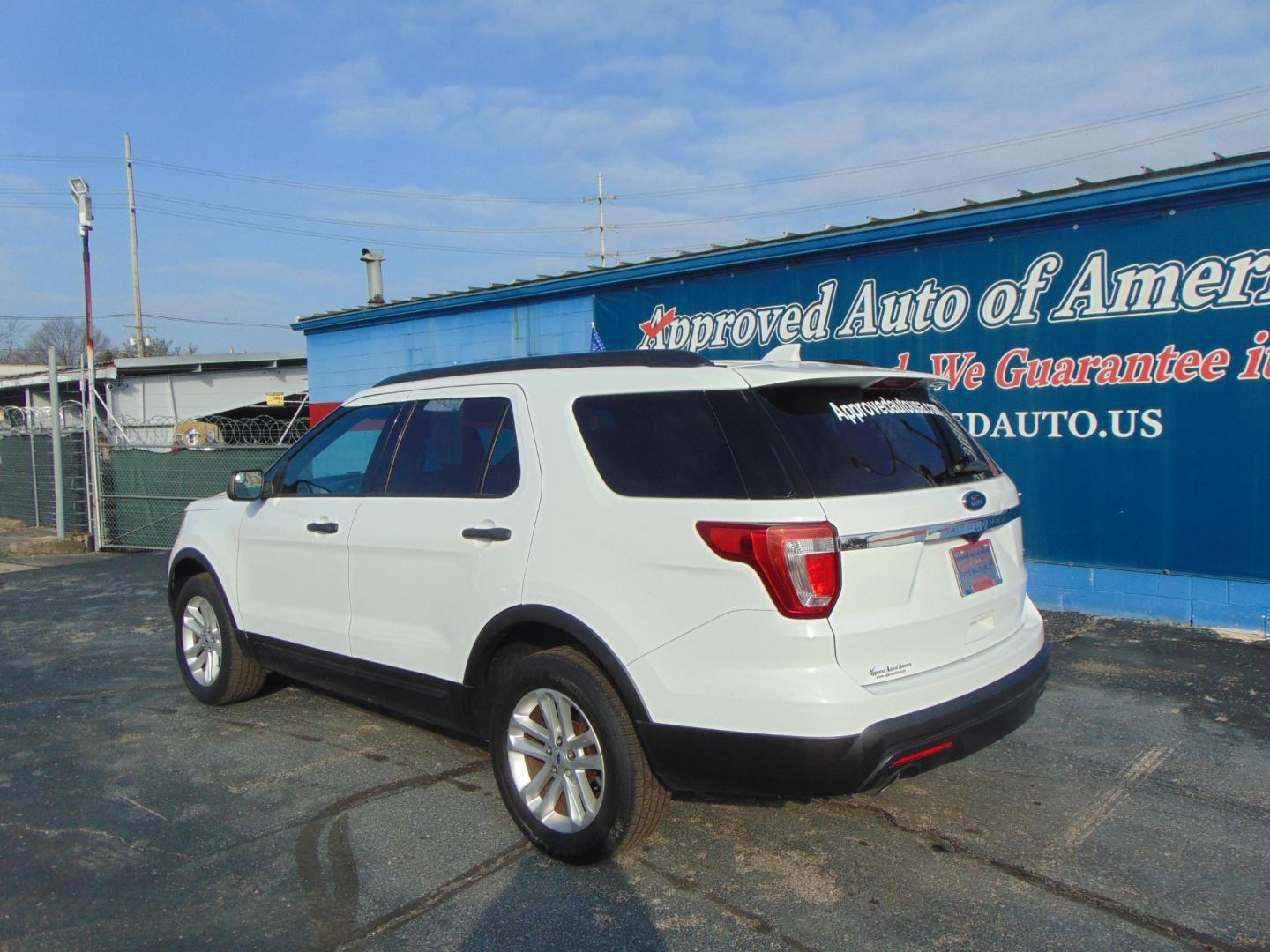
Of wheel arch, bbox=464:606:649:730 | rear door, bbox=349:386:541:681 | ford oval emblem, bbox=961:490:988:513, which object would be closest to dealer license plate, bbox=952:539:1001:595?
ford oval emblem, bbox=961:490:988:513

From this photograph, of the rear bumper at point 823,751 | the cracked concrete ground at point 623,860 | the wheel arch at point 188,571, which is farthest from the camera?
the wheel arch at point 188,571

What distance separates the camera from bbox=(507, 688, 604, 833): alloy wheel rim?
11.5 feet

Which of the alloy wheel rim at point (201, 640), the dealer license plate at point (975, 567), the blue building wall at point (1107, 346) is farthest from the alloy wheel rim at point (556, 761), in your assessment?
the blue building wall at point (1107, 346)

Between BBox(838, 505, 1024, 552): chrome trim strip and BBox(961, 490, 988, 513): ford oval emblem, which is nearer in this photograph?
BBox(838, 505, 1024, 552): chrome trim strip

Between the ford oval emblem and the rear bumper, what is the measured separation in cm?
63

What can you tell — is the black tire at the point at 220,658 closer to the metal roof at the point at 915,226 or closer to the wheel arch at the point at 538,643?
the wheel arch at the point at 538,643

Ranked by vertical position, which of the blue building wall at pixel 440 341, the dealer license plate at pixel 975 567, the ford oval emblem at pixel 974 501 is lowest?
the dealer license plate at pixel 975 567

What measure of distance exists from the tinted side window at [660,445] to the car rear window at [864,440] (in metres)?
0.22

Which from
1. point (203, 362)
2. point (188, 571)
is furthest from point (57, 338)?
point (188, 571)

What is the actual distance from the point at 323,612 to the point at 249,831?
1.05 metres

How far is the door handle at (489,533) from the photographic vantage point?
3750mm

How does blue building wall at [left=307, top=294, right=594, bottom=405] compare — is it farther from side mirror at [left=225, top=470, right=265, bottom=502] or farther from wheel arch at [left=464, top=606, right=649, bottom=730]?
wheel arch at [left=464, top=606, right=649, bottom=730]

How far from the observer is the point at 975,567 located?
348 cm

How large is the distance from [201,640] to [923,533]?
4.36 metres
